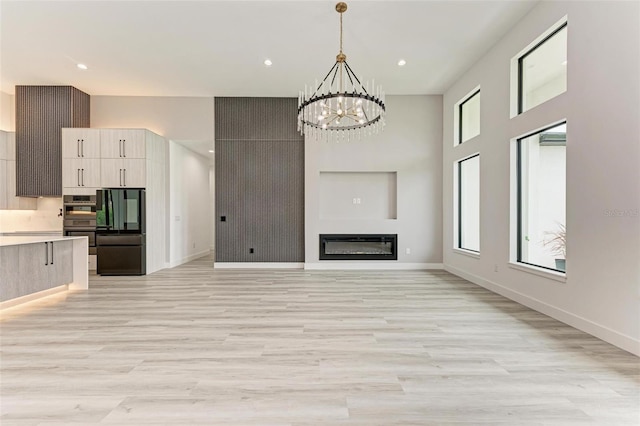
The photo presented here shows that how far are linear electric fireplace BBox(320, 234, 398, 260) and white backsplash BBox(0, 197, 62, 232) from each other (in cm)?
563

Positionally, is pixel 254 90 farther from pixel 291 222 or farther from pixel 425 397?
pixel 425 397

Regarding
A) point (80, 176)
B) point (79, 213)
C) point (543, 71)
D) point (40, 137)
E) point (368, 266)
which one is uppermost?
point (543, 71)

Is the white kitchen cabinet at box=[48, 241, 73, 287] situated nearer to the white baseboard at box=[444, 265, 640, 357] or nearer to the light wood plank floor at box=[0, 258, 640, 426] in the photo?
the light wood plank floor at box=[0, 258, 640, 426]

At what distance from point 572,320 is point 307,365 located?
284cm

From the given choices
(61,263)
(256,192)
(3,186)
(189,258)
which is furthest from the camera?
(189,258)

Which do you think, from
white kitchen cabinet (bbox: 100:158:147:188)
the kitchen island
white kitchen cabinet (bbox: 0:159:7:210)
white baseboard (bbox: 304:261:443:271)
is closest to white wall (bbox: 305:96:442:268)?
white baseboard (bbox: 304:261:443:271)

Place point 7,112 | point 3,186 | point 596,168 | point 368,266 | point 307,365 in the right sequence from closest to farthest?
point 307,365, point 596,168, point 3,186, point 7,112, point 368,266

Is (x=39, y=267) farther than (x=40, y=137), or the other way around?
(x=40, y=137)

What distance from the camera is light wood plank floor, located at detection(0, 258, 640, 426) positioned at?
184 centimetres

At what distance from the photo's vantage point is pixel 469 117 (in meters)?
6.06

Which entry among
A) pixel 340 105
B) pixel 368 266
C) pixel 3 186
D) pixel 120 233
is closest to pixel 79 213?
pixel 120 233

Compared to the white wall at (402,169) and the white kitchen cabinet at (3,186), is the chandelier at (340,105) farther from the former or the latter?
the white kitchen cabinet at (3,186)

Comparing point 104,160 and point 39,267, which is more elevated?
point 104,160

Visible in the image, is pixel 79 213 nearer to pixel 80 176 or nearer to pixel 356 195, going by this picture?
pixel 80 176
